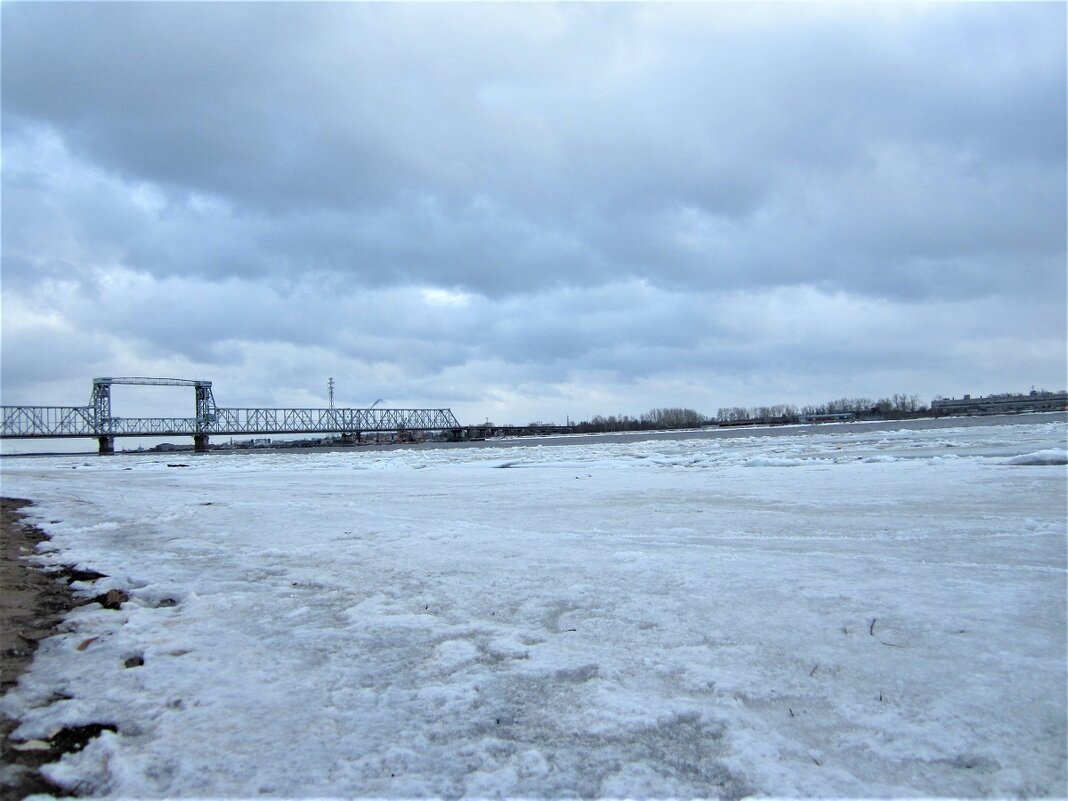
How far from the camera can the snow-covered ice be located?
99.1 inches

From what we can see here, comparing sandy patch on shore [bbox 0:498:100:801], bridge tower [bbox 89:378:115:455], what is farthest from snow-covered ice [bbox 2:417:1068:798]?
bridge tower [bbox 89:378:115:455]

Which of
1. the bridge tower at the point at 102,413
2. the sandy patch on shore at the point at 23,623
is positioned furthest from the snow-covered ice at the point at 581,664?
the bridge tower at the point at 102,413

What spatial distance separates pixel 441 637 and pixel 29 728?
2096mm

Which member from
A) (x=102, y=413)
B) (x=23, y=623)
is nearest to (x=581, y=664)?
(x=23, y=623)

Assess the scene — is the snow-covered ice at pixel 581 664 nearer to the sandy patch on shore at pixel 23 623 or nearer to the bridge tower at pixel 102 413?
the sandy patch on shore at pixel 23 623

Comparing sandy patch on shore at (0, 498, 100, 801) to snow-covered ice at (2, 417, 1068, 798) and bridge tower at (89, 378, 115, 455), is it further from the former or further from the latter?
bridge tower at (89, 378, 115, 455)

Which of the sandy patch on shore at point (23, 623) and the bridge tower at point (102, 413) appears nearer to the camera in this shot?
the sandy patch on shore at point (23, 623)

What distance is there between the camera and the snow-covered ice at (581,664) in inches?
99.1

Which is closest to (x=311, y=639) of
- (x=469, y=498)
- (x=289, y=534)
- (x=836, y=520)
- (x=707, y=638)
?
(x=707, y=638)

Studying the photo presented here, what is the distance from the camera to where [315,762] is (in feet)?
8.55

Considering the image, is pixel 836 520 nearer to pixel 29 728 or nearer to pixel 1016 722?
pixel 1016 722

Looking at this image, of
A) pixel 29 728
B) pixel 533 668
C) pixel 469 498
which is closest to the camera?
pixel 29 728

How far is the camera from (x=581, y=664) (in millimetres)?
3555

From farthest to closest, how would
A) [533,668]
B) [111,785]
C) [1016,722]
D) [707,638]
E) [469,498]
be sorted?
[469,498]
[707,638]
[533,668]
[1016,722]
[111,785]
